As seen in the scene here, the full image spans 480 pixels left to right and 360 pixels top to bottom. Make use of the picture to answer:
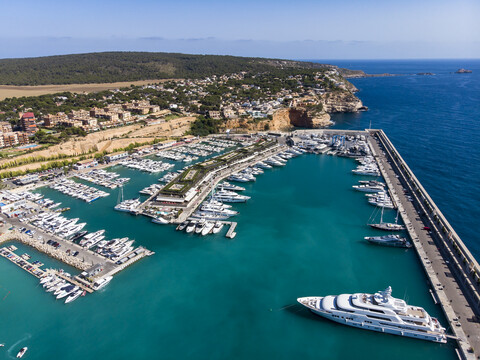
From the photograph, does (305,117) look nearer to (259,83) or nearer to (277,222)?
(259,83)

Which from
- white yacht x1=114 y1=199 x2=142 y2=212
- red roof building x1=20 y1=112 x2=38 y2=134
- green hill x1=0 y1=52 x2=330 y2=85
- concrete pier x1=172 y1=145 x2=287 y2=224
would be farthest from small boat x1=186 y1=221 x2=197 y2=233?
green hill x1=0 y1=52 x2=330 y2=85

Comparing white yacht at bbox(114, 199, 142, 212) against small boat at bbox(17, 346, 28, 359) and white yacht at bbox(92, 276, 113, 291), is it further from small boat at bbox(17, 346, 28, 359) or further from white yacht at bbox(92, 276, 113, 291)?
small boat at bbox(17, 346, 28, 359)

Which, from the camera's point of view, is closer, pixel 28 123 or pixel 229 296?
pixel 229 296

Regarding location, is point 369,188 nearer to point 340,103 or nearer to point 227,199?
point 227,199

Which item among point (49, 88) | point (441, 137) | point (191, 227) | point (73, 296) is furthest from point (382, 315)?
point (49, 88)

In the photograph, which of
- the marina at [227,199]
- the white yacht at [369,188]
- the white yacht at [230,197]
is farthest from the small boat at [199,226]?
the white yacht at [369,188]

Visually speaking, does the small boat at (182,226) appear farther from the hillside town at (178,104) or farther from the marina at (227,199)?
the hillside town at (178,104)
